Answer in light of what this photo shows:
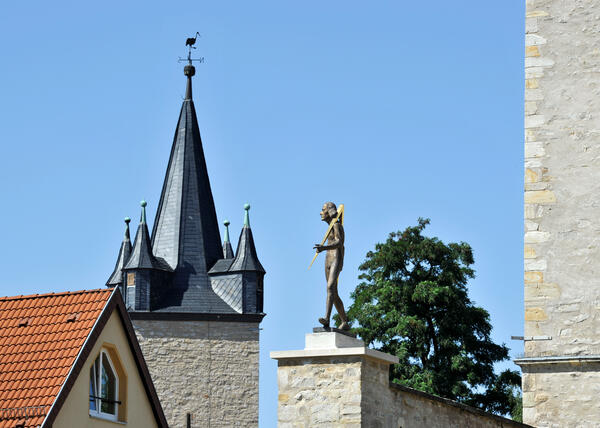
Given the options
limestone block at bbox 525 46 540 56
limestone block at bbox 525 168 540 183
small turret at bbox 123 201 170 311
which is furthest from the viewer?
small turret at bbox 123 201 170 311

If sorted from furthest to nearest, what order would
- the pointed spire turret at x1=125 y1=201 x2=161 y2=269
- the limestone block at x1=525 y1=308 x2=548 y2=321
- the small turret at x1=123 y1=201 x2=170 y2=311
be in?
1. the pointed spire turret at x1=125 y1=201 x2=161 y2=269
2. the small turret at x1=123 y1=201 x2=170 y2=311
3. the limestone block at x1=525 y1=308 x2=548 y2=321

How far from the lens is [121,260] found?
51531 mm

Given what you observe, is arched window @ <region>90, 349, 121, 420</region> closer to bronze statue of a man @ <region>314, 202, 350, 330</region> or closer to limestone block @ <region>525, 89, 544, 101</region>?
bronze statue of a man @ <region>314, 202, 350, 330</region>

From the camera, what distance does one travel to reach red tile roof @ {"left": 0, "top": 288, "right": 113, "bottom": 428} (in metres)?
20.9

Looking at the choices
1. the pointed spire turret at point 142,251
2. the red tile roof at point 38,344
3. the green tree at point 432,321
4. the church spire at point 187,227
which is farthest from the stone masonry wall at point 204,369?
the red tile roof at point 38,344

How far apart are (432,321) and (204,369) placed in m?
11.4

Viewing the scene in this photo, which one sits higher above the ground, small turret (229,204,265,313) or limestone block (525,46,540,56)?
limestone block (525,46,540,56)

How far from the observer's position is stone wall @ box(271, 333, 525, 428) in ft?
48.5

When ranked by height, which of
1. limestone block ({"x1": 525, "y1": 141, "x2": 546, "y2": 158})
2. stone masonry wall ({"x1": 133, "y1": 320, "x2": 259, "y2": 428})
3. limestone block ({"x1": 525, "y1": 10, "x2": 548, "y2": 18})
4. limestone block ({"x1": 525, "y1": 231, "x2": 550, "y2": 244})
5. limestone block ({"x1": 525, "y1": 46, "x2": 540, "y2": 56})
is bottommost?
stone masonry wall ({"x1": 133, "y1": 320, "x2": 259, "y2": 428})

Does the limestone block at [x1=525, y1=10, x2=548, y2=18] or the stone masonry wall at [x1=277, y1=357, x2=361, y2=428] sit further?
the limestone block at [x1=525, y1=10, x2=548, y2=18]

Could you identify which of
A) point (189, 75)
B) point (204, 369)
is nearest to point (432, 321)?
point (204, 369)

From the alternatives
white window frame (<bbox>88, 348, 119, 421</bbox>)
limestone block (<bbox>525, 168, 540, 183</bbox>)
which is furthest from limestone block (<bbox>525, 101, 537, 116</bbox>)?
white window frame (<bbox>88, 348, 119, 421</bbox>)

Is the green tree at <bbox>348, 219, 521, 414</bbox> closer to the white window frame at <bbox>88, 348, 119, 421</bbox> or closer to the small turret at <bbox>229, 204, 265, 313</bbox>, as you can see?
the small turret at <bbox>229, 204, 265, 313</bbox>

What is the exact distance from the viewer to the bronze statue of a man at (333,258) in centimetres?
1534
